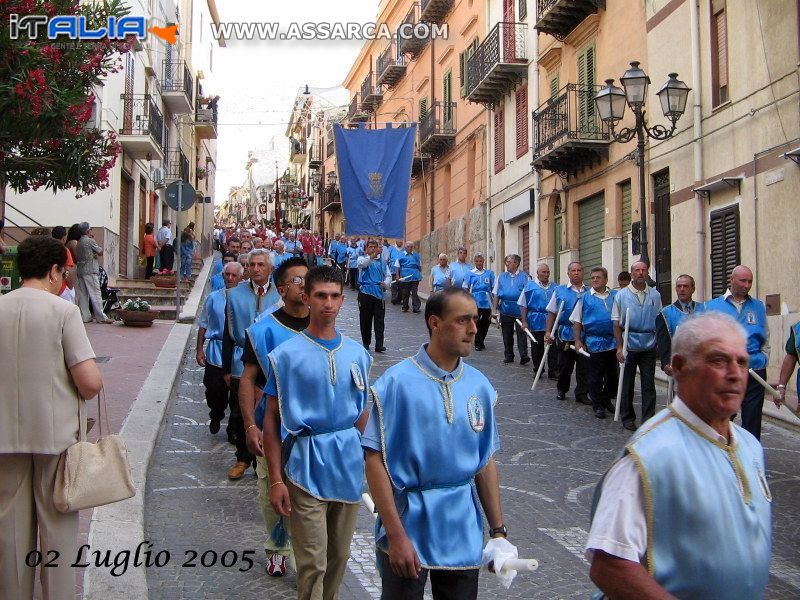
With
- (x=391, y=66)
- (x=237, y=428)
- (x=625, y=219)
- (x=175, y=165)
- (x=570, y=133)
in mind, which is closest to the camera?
(x=237, y=428)

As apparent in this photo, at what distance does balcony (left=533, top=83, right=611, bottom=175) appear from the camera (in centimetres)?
2162

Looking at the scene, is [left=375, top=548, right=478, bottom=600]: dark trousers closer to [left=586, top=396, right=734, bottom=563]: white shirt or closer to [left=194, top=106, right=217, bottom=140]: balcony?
[left=586, top=396, right=734, bottom=563]: white shirt

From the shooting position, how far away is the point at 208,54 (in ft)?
184

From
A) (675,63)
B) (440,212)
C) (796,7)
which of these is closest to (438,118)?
(440,212)

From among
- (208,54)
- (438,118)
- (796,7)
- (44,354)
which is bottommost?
(44,354)

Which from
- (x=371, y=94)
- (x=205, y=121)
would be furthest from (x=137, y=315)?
(x=205, y=121)

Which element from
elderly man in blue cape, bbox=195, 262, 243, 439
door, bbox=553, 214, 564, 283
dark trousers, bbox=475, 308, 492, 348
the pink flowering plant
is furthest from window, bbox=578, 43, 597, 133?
elderly man in blue cape, bbox=195, 262, 243, 439

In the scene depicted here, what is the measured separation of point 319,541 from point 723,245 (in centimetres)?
1291

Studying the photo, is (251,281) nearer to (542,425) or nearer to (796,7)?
(542,425)

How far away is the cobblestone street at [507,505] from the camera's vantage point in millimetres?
5727

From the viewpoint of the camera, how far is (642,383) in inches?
440

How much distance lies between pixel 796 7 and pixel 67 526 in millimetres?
12810

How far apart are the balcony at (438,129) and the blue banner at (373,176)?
9523 mm

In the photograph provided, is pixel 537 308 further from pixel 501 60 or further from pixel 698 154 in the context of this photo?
pixel 501 60
